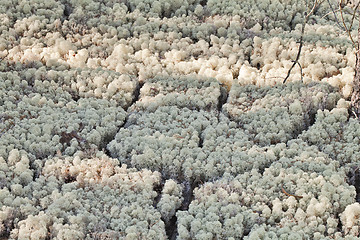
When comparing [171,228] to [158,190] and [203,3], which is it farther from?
[203,3]

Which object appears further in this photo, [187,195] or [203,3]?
[203,3]

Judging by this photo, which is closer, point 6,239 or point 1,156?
point 6,239

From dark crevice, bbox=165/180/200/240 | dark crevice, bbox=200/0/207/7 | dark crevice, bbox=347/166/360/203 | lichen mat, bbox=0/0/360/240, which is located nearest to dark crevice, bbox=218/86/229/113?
lichen mat, bbox=0/0/360/240

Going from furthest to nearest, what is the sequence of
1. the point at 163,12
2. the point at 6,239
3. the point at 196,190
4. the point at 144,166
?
the point at 163,12
the point at 144,166
the point at 196,190
the point at 6,239

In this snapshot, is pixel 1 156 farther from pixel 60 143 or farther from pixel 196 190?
pixel 196 190

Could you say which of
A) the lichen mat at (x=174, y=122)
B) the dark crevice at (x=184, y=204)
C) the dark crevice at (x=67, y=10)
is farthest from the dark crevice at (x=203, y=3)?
the dark crevice at (x=184, y=204)

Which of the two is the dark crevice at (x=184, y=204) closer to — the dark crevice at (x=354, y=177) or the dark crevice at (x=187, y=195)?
the dark crevice at (x=187, y=195)

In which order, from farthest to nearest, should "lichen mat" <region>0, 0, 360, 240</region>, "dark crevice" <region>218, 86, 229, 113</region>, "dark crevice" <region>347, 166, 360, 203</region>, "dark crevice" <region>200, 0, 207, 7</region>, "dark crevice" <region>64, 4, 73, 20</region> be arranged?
"dark crevice" <region>200, 0, 207, 7</region> < "dark crevice" <region>64, 4, 73, 20</region> < "dark crevice" <region>218, 86, 229, 113</region> < "dark crevice" <region>347, 166, 360, 203</region> < "lichen mat" <region>0, 0, 360, 240</region>

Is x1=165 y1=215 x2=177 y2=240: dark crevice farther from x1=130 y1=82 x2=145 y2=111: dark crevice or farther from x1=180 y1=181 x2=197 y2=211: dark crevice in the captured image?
x1=130 y1=82 x2=145 y2=111: dark crevice

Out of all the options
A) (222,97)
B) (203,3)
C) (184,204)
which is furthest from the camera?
(203,3)

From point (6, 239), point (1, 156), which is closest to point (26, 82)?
point (1, 156)

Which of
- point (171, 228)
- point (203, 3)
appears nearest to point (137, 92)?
point (171, 228)
